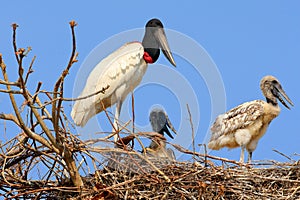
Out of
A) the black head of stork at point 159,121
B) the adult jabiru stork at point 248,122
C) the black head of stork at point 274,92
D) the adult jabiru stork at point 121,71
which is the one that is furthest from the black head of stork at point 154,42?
the black head of stork at point 274,92

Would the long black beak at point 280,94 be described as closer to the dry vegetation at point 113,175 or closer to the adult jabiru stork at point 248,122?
the adult jabiru stork at point 248,122

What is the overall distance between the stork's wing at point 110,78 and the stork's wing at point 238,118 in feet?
4.53

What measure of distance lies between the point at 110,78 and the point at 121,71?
0.54ft

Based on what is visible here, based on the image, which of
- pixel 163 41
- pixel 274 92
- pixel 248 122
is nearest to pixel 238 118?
pixel 248 122

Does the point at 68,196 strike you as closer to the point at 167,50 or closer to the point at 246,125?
the point at 167,50

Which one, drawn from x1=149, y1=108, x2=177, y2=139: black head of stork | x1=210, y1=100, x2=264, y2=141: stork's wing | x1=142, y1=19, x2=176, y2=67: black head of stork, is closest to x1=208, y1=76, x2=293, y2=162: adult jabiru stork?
x1=210, y1=100, x2=264, y2=141: stork's wing

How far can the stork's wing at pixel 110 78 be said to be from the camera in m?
8.80

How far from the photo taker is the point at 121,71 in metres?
9.09

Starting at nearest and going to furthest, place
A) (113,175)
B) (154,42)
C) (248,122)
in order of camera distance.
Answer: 1. (113,175)
2. (154,42)
3. (248,122)

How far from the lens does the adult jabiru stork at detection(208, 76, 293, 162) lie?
995 cm

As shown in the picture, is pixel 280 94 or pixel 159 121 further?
pixel 280 94

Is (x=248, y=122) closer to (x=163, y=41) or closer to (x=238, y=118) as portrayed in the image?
(x=238, y=118)

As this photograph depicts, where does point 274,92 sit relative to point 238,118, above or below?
above

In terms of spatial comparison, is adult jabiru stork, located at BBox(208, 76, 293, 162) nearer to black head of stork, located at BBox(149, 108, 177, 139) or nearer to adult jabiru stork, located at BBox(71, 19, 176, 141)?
black head of stork, located at BBox(149, 108, 177, 139)
